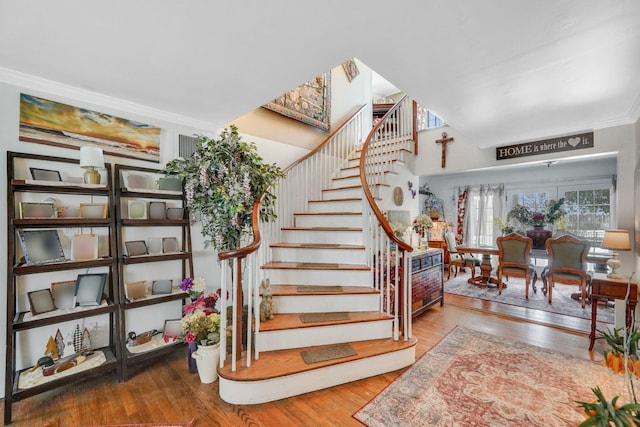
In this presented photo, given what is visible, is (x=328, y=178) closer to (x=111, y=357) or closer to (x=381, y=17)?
(x=381, y=17)

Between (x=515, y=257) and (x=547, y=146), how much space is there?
1786 mm

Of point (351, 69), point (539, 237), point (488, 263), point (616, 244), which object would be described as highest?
point (351, 69)

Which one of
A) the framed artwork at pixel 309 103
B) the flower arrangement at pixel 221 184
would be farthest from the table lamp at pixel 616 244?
the framed artwork at pixel 309 103

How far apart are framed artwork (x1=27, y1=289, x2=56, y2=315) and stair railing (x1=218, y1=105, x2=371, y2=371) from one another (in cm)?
132

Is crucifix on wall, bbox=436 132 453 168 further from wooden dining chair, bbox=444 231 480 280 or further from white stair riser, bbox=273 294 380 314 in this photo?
white stair riser, bbox=273 294 380 314

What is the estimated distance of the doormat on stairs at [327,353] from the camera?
6.75 feet

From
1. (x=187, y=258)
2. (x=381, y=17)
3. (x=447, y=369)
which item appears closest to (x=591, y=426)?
(x=447, y=369)

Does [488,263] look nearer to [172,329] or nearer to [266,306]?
[266,306]

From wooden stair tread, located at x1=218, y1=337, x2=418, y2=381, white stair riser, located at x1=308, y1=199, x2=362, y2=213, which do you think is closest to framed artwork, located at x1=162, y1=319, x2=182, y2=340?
wooden stair tread, located at x1=218, y1=337, x2=418, y2=381

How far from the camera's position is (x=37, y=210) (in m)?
1.96

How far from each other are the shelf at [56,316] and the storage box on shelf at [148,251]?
0.13 meters

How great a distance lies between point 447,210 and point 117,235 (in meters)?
7.36

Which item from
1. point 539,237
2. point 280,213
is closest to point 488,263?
point 539,237

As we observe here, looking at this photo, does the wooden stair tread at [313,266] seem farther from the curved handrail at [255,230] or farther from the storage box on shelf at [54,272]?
the storage box on shelf at [54,272]
